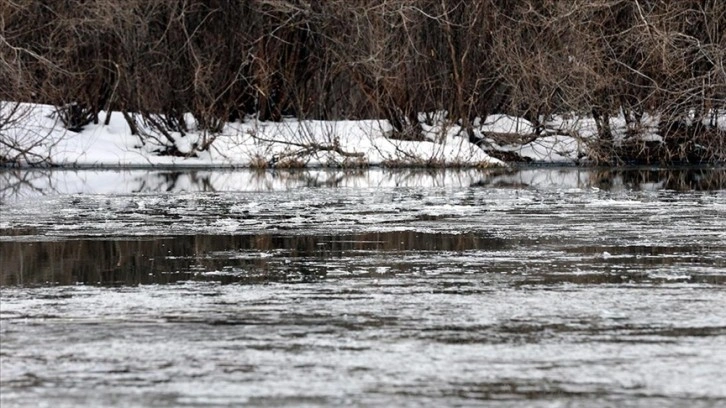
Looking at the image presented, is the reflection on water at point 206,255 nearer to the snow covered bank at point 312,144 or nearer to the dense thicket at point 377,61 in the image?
the dense thicket at point 377,61

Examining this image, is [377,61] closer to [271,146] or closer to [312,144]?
[312,144]

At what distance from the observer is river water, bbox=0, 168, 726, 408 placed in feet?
19.4

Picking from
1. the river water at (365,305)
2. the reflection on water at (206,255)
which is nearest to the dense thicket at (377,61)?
the river water at (365,305)

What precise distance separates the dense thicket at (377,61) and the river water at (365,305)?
36.3ft

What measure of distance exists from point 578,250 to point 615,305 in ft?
10.7

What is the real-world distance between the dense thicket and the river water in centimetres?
1106

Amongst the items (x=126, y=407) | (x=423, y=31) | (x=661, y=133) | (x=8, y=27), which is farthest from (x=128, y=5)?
(x=126, y=407)

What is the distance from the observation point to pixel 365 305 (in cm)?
819

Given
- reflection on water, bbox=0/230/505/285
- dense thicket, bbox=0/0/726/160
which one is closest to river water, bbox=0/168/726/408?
reflection on water, bbox=0/230/505/285

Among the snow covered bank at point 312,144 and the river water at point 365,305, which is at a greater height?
the snow covered bank at point 312,144

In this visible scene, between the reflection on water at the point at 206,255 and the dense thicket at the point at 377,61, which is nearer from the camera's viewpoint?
the reflection on water at the point at 206,255

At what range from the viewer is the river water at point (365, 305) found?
5.90 m

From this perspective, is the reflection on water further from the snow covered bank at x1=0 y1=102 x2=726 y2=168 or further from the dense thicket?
the snow covered bank at x1=0 y1=102 x2=726 y2=168

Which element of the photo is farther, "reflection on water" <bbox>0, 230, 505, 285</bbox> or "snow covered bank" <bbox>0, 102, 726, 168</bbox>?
"snow covered bank" <bbox>0, 102, 726, 168</bbox>
